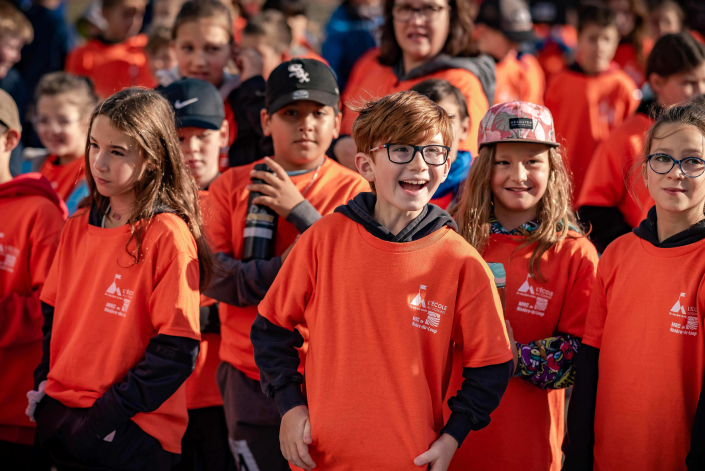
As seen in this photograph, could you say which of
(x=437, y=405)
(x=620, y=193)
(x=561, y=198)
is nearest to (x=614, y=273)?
(x=561, y=198)

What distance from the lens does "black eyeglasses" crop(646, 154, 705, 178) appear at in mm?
2514

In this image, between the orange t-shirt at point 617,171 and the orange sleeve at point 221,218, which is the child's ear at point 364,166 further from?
the orange t-shirt at point 617,171

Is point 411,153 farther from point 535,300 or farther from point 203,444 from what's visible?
point 203,444

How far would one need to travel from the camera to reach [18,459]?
3.47m

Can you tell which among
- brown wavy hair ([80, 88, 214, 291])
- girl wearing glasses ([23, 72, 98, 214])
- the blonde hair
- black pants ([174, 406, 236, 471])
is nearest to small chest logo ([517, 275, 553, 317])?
the blonde hair

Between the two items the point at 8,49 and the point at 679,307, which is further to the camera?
the point at 8,49

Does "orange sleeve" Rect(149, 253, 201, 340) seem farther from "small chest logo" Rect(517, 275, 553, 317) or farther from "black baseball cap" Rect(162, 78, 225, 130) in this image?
"small chest logo" Rect(517, 275, 553, 317)

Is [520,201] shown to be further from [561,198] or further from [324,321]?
[324,321]

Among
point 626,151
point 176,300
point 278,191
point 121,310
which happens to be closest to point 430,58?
point 626,151

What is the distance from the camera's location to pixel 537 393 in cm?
277

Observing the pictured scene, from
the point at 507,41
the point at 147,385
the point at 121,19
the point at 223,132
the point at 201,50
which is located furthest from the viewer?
the point at 121,19

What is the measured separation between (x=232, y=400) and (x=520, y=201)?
1.58 m

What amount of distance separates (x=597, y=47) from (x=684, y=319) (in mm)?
4322

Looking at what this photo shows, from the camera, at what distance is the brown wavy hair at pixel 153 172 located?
2.79 m
